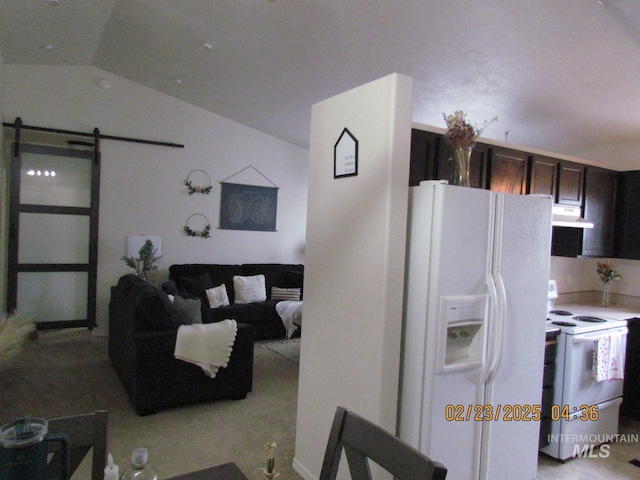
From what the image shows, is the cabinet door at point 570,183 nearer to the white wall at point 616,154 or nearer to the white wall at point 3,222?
the white wall at point 616,154

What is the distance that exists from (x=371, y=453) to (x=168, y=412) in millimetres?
2619

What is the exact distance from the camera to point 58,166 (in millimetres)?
5223

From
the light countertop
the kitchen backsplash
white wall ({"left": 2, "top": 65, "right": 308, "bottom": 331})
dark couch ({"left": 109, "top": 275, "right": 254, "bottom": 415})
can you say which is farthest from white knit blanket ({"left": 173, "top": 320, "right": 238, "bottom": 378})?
the kitchen backsplash

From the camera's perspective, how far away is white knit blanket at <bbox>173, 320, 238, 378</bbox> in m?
3.24

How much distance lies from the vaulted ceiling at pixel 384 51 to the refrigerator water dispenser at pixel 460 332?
1653 millimetres

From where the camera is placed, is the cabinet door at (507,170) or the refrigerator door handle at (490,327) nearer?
the refrigerator door handle at (490,327)

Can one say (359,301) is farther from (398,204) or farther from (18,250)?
(18,250)

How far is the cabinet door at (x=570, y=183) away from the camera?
345 cm

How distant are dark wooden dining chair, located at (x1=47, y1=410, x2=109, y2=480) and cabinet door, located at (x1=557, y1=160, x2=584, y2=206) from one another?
3.51m

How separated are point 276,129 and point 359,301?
15.0 feet

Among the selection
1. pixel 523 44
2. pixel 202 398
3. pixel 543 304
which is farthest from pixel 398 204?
pixel 202 398

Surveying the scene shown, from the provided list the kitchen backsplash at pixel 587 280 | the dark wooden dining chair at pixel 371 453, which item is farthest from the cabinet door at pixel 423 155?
the kitchen backsplash at pixel 587 280

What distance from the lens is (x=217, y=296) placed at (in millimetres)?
5359
